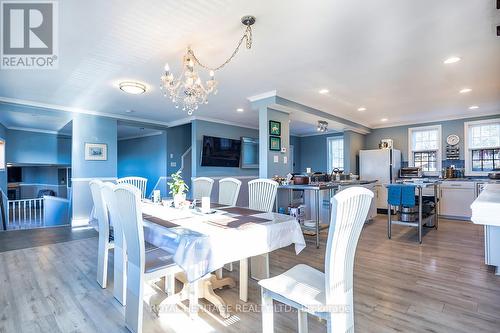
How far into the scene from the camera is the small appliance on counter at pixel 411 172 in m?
6.18

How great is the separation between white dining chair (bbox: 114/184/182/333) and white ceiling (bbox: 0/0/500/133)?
149cm

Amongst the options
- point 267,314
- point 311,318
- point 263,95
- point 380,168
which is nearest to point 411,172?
point 380,168

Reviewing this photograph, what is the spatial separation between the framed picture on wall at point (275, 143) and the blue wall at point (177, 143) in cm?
375

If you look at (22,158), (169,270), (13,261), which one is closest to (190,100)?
(169,270)

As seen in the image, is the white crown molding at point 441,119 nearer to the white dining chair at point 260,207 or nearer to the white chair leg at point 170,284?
the white dining chair at point 260,207

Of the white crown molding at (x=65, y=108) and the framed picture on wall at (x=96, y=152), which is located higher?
the white crown molding at (x=65, y=108)

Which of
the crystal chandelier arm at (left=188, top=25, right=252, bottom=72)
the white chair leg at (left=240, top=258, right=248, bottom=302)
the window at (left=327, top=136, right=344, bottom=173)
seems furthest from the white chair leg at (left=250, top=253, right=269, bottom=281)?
the window at (left=327, top=136, right=344, bottom=173)

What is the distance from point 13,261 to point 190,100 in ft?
9.95

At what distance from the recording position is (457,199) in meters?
5.64

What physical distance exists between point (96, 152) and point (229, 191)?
3861mm

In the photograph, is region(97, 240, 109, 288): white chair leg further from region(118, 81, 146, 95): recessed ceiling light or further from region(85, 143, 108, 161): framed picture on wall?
region(85, 143, 108, 161): framed picture on wall

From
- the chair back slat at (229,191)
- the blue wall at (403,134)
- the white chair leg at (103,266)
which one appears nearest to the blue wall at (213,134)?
the chair back slat at (229,191)

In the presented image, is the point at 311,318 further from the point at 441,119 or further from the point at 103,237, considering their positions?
the point at 441,119

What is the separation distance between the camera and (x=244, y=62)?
299 cm
